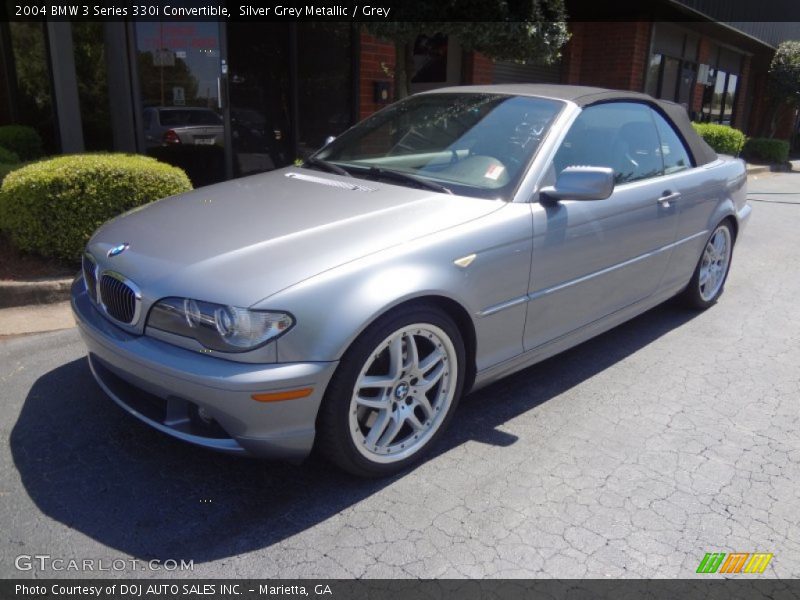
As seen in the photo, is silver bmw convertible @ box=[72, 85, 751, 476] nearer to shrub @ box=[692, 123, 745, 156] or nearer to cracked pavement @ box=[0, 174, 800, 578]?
cracked pavement @ box=[0, 174, 800, 578]

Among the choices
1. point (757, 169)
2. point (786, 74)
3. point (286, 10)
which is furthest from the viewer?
point (786, 74)

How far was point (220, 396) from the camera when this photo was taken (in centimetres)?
234

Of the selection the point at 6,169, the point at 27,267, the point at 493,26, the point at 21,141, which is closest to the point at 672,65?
the point at 493,26

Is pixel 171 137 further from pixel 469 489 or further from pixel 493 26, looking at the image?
pixel 469 489

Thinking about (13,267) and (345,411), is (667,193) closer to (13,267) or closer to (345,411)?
(345,411)

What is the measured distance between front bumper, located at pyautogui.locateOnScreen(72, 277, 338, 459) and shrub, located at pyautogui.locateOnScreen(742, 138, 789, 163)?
64.1ft

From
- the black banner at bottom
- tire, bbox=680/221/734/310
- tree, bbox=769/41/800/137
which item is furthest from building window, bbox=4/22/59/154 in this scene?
tree, bbox=769/41/800/137

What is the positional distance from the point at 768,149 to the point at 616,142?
681 inches

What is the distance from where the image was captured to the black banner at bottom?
85.4 inches

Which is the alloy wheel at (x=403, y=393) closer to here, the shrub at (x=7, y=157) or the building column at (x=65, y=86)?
the shrub at (x=7, y=157)

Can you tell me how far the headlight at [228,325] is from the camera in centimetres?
236

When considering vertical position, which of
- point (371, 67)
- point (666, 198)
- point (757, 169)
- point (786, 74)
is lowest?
point (757, 169)

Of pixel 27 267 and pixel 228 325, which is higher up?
pixel 228 325

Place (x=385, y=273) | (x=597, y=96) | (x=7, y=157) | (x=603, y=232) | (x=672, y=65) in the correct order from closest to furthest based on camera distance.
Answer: (x=385, y=273)
(x=603, y=232)
(x=597, y=96)
(x=7, y=157)
(x=672, y=65)
